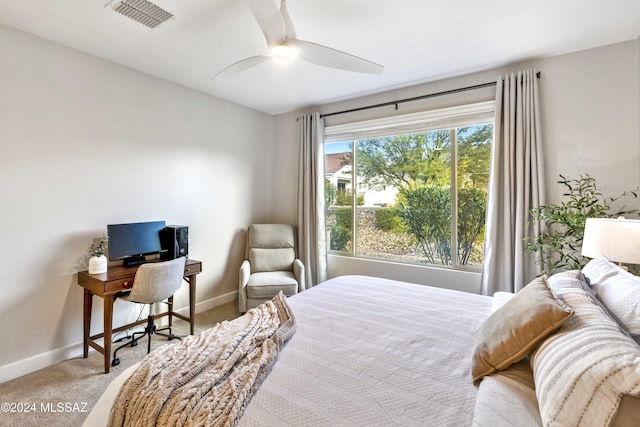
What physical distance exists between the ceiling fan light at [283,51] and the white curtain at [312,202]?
1917 mm

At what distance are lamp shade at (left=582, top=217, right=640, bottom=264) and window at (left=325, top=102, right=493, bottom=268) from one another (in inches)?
45.9

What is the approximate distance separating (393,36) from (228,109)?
2297 mm

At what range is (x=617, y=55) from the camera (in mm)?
2365

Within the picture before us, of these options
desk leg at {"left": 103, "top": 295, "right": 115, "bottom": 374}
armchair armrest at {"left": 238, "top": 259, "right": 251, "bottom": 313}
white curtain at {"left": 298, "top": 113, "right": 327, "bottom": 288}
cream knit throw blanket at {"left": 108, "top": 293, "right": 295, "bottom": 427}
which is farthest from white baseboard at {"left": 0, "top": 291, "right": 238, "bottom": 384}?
white curtain at {"left": 298, "top": 113, "right": 327, "bottom": 288}

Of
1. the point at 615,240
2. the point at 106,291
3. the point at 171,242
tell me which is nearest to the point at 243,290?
the point at 171,242

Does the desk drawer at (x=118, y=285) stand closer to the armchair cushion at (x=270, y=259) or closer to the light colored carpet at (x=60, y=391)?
the light colored carpet at (x=60, y=391)

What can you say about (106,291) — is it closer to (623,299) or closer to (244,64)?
(244,64)

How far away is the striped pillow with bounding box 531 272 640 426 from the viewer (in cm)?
73

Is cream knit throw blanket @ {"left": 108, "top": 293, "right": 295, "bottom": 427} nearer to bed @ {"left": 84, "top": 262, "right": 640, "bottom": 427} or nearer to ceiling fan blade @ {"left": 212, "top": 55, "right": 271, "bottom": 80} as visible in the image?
bed @ {"left": 84, "top": 262, "right": 640, "bottom": 427}

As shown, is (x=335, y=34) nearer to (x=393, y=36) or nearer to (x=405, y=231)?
(x=393, y=36)

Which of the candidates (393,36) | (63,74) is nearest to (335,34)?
(393,36)

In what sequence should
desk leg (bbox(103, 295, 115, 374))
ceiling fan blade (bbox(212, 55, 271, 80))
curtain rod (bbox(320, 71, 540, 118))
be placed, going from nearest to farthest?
ceiling fan blade (bbox(212, 55, 271, 80)), desk leg (bbox(103, 295, 115, 374)), curtain rod (bbox(320, 71, 540, 118))

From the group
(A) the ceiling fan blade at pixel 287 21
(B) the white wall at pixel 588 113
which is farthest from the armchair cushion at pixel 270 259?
(A) the ceiling fan blade at pixel 287 21

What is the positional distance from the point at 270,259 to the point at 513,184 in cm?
274
